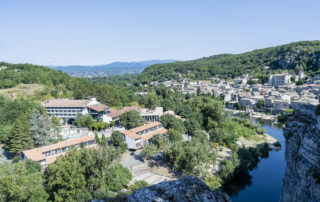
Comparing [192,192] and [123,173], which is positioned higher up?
[192,192]

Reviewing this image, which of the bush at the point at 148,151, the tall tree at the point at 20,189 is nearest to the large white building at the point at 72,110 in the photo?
the bush at the point at 148,151

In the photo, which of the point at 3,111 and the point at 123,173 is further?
the point at 3,111

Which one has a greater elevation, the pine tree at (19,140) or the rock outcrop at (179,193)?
the rock outcrop at (179,193)

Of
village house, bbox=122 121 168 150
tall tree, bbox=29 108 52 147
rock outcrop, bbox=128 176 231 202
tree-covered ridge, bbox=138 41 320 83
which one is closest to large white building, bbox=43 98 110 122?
tall tree, bbox=29 108 52 147

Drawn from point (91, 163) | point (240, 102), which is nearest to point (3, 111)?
point (91, 163)

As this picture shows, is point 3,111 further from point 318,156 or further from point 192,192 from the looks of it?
point 318,156

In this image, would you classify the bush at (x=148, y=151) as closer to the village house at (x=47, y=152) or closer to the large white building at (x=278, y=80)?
the village house at (x=47, y=152)

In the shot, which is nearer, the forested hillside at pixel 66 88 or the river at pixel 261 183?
the river at pixel 261 183
